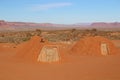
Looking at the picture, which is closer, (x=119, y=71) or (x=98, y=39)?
(x=119, y=71)

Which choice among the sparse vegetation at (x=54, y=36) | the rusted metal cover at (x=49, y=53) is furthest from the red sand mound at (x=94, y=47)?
the sparse vegetation at (x=54, y=36)

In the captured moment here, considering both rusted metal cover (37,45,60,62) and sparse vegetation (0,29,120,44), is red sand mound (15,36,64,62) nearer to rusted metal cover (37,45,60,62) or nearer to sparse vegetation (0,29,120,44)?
rusted metal cover (37,45,60,62)

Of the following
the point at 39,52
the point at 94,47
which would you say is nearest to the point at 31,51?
the point at 39,52

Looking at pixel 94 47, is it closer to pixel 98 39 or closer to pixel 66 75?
pixel 98 39

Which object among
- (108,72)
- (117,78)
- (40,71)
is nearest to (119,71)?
(108,72)

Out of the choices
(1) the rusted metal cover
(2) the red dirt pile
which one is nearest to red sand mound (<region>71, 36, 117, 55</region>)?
(2) the red dirt pile

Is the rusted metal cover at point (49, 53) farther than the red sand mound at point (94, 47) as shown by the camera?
No

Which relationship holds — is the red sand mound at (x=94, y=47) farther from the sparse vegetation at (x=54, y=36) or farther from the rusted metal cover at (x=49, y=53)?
the sparse vegetation at (x=54, y=36)

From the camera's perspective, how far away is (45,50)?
1714cm

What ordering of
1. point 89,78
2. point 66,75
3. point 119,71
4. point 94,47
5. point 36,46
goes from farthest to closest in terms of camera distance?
point 94,47, point 36,46, point 119,71, point 66,75, point 89,78

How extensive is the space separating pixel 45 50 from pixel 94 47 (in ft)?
23.8

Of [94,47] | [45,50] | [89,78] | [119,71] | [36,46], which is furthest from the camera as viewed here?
[94,47]

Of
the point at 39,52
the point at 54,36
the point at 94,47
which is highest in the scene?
the point at 39,52

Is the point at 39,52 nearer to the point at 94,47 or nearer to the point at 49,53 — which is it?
the point at 49,53
